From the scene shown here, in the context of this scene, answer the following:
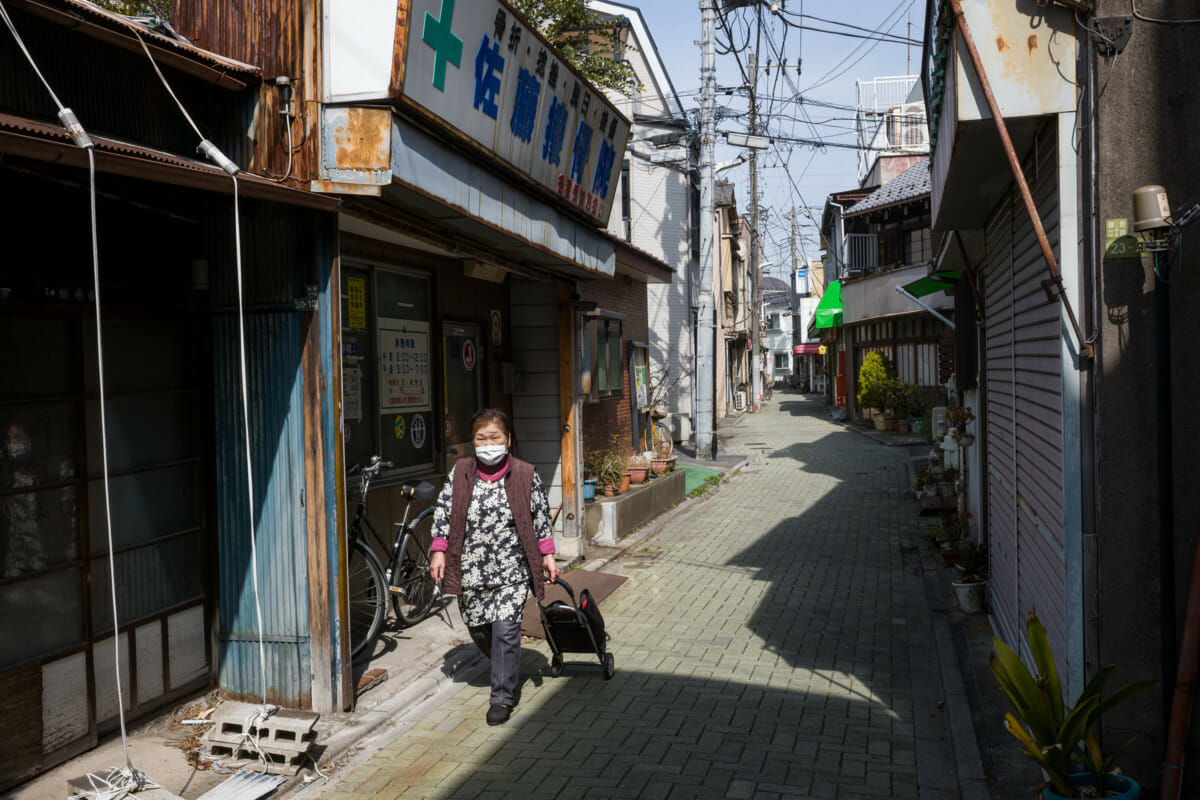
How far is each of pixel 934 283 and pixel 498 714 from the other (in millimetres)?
8396

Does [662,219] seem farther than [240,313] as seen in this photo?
Yes

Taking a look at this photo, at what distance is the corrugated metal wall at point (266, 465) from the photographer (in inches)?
217

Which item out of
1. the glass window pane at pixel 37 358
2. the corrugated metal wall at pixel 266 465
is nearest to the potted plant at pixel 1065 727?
the corrugated metal wall at pixel 266 465

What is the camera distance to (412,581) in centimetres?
790

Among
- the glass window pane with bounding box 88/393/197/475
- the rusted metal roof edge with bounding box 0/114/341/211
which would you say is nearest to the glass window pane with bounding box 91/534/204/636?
the glass window pane with bounding box 88/393/197/475

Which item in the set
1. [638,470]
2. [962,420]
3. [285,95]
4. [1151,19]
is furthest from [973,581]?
[285,95]

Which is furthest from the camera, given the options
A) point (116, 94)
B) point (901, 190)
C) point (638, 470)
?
point (901, 190)

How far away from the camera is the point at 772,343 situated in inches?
3595

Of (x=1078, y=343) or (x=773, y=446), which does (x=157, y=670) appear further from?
(x=773, y=446)

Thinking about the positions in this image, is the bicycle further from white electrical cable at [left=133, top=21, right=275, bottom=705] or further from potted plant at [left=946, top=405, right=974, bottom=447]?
potted plant at [left=946, top=405, right=974, bottom=447]

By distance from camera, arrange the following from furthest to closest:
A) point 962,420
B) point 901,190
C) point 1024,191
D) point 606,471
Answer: point 901,190 < point 606,471 < point 962,420 < point 1024,191

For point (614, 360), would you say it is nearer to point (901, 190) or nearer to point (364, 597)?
point (364, 597)

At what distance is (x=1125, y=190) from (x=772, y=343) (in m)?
88.8

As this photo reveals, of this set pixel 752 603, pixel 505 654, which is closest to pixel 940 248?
pixel 752 603
